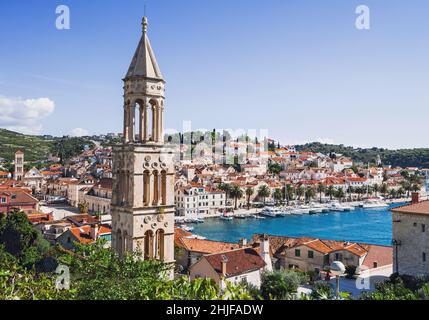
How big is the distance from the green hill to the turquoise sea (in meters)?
67.2

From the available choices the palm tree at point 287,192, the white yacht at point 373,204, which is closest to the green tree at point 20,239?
the palm tree at point 287,192

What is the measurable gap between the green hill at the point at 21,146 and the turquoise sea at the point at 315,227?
67.2 metres

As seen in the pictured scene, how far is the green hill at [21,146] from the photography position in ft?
346

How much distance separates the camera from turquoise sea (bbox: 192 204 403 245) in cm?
4306

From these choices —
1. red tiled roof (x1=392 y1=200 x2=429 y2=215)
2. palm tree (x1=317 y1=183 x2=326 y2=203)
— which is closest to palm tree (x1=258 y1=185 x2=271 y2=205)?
palm tree (x1=317 y1=183 x2=326 y2=203)

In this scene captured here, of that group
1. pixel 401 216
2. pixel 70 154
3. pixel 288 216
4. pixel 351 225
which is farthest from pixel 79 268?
pixel 70 154

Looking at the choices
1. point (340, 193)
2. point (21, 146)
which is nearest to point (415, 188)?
point (340, 193)

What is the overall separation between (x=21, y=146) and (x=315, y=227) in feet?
309

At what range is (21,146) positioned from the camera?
119688 mm

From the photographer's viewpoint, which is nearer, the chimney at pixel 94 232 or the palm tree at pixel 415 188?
the chimney at pixel 94 232

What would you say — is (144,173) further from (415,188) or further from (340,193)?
(415,188)

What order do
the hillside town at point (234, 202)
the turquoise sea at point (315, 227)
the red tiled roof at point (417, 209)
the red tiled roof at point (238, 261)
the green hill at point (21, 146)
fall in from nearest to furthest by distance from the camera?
1. the red tiled roof at point (238, 261)
2. the red tiled roof at point (417, 209)
3. the hillside town at point (234, 202)
4. the turquoise sea at point (315, 227)
5. the green hill at point (21, 146)

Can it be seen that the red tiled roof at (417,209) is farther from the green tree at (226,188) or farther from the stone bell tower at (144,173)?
the green tree at (226,188)
